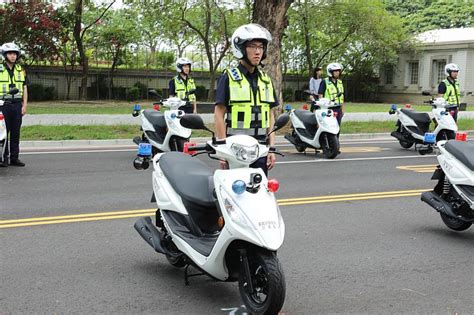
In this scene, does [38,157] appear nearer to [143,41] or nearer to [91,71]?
[91,71]

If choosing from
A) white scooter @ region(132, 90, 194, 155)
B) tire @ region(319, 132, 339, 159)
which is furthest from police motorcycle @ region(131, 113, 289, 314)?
tire @ region(319, 132, 339, 159)

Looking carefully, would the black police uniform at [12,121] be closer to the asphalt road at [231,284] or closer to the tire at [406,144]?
the asphalt road at [231,284]

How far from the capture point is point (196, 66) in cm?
4156

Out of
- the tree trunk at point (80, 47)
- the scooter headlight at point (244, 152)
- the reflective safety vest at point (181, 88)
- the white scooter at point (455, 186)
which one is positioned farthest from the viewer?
the tree trunk at point (80, 47)

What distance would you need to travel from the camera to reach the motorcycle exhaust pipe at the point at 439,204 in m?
6.79

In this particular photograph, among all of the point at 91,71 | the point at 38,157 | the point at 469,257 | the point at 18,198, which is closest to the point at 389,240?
the point at 469,257

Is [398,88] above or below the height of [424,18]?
below

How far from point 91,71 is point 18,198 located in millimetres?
25754

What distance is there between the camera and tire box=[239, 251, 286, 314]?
4176 millimetres

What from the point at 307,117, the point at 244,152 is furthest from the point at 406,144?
the point at 244,152

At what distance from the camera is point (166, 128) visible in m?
12.2

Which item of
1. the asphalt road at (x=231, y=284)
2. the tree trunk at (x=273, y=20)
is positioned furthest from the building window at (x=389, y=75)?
the asphalt road at (x=231, y=284)

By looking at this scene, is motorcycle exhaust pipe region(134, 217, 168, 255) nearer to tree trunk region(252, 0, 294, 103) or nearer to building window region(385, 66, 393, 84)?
tree trunk region(252, 0, 294, 103)

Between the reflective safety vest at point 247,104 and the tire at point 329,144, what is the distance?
7628mm
